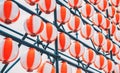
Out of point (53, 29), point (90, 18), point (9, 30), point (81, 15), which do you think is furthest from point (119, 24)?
point (9, 30)

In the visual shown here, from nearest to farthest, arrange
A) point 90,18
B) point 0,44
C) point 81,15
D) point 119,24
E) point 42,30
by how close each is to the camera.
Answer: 1. point 0,44
2. point 42,30
3. point 81,15
4. point 90,18
5. point 119,24

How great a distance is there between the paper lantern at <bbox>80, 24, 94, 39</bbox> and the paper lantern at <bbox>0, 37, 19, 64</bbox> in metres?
2.29

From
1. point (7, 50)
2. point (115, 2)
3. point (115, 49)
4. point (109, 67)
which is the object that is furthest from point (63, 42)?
point (115, 2)

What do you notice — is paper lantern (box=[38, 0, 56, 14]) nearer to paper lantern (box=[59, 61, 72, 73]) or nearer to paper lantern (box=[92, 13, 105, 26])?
paper lantern (box=[59, 61, 72, 73])

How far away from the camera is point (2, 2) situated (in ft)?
15.5

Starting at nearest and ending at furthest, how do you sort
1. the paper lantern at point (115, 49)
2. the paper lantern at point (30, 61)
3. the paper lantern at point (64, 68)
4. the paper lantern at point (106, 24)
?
the paper lantern at point (30, 61), the paper lantern at point (64, 68), the paper lantern at point (106, 24), the paper lantern at point (115, 49)

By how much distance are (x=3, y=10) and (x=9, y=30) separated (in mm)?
539

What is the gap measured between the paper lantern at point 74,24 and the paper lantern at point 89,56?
495 millimetres

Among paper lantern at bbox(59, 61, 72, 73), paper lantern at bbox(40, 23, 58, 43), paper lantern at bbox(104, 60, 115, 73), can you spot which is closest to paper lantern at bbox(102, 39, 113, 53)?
paper lantern at bbox(104, 60, 115, 73)

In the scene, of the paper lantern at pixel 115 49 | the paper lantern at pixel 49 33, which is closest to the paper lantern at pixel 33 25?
the paper lantern at pixel 49 33

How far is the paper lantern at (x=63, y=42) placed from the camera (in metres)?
5.84

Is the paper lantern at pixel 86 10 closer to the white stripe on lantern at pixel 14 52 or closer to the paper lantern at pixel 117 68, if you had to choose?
the paper lantern at pixel 117 68

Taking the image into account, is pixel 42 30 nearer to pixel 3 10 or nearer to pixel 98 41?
pixel 3 10

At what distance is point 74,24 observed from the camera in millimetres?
6324
